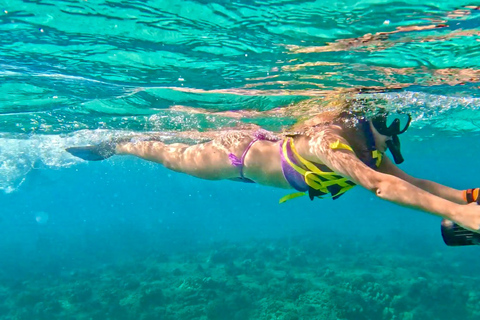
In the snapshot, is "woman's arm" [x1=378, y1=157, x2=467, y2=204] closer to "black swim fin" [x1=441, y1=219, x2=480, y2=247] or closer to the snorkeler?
the snorkeler

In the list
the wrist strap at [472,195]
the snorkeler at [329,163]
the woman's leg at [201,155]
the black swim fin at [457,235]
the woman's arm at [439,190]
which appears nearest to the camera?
the snorkeler at [329,163]

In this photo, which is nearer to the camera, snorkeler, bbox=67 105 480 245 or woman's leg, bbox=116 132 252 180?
snorkeler, bbox=67 105 480 245

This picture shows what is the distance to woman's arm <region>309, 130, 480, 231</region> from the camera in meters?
2.85

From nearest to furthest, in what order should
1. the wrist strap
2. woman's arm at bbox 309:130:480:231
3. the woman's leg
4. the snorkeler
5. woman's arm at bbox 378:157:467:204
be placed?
woman's arm at bbox 309:130:480:231
the snorkeler
the wrist strap
woman's arm at bbox 378:157:467:204
the woman's leg

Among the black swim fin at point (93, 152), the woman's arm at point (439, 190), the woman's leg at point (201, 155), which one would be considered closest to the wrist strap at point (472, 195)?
the woman's arm at point (439, 190)

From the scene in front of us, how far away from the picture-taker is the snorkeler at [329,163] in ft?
10.7

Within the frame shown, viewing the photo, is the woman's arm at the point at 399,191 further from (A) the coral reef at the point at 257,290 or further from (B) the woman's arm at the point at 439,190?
(A) the coral reef at the point at 257,290

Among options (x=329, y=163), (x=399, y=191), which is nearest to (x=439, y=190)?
(x=329, y=163)

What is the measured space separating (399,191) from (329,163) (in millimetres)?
1181

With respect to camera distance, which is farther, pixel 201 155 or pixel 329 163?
pixel 201 155

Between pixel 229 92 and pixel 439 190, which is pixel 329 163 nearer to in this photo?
pixel 439 190

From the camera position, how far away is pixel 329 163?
14.2 feet

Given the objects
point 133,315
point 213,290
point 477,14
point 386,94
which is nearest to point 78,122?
point 133,315

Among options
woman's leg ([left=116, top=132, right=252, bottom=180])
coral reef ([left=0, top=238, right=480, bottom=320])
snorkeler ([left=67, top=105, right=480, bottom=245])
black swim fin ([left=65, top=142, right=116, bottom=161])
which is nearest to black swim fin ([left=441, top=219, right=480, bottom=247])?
snorkeler ([left=67, top=105, right=480, bottom=245])
